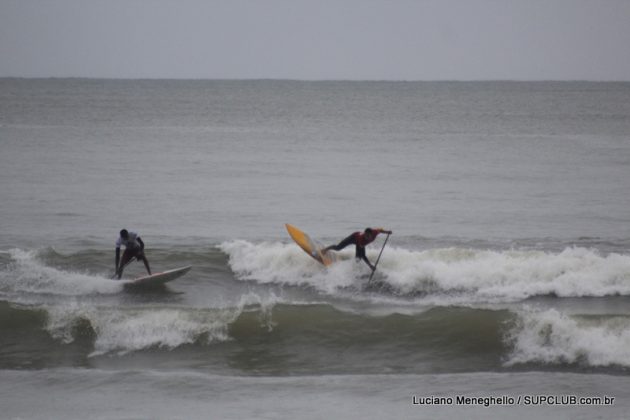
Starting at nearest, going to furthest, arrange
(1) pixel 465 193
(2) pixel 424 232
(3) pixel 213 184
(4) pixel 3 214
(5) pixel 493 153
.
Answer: (2) pixel 424 232 < (4) pixel 3 214 < (1) pixel 465 193 < (3) pixel 213 184 < (5) pixel 493 153

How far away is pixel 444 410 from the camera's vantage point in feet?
36.7

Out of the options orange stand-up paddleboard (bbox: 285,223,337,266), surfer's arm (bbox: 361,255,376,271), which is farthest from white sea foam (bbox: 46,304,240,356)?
orange stand-up paddleboard (bbox: 285,223,337,266)

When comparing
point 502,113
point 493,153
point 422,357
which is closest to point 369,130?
point 493,153

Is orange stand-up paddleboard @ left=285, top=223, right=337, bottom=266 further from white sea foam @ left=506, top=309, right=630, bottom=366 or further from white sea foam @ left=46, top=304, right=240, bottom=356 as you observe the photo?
white sea foam @ left=506, top=309, right=630, bottom=366

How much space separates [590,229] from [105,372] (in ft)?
51.7

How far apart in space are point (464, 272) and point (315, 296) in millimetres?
3457

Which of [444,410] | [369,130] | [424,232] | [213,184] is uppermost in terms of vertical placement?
[369,130]

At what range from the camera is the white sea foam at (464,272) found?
17578 mm

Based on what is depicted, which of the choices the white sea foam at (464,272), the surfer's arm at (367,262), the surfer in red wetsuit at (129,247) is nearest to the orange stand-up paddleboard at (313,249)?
the white sea foam at (464,272)

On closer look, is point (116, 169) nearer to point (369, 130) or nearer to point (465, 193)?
point (465, 193)

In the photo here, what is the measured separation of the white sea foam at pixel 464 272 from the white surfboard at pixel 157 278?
1.81 metres

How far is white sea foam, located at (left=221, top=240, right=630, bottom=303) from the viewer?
1758 centimetres

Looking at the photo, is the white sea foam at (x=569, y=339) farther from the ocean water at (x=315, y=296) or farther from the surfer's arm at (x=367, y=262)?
the surfer's arm at (x=367, y=262)

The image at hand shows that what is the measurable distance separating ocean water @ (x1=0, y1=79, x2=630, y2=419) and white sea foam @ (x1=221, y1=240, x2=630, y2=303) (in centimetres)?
5
